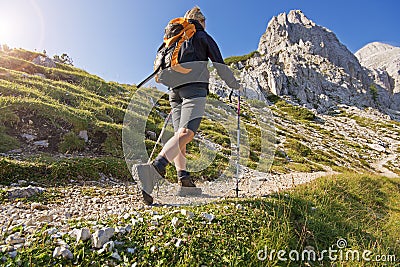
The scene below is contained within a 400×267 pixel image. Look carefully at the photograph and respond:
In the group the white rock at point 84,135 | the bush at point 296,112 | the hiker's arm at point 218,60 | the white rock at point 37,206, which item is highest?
the bush at point 296,112

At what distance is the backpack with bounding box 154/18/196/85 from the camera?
4410 mm

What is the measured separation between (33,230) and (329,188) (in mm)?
7441

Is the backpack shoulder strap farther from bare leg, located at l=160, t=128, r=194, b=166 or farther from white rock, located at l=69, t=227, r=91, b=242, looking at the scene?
white rock, located at l=69, t=227, r=91, b=242

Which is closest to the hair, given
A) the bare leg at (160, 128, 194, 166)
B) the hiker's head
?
the hiker's head

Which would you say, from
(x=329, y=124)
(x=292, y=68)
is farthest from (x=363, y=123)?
(x=292, y=68)

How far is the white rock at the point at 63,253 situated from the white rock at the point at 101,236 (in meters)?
0.26

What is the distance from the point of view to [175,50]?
4473mm

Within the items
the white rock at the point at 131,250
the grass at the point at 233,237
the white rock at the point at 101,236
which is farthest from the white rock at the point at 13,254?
the white rock at the point at 131,250

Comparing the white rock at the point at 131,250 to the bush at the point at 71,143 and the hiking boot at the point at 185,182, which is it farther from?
the bush at the point at 71,143

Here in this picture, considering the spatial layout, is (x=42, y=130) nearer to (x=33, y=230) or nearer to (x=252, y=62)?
(x=33, y=230)

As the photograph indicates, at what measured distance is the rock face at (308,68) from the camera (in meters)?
110

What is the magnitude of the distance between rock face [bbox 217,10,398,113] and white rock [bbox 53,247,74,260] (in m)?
94.3

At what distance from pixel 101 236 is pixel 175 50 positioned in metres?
3.21

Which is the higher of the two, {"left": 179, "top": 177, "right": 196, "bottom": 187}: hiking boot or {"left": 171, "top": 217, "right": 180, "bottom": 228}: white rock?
{"left": 179, "top": 177, "right": 196, "bottom": 187}: hiking boot
